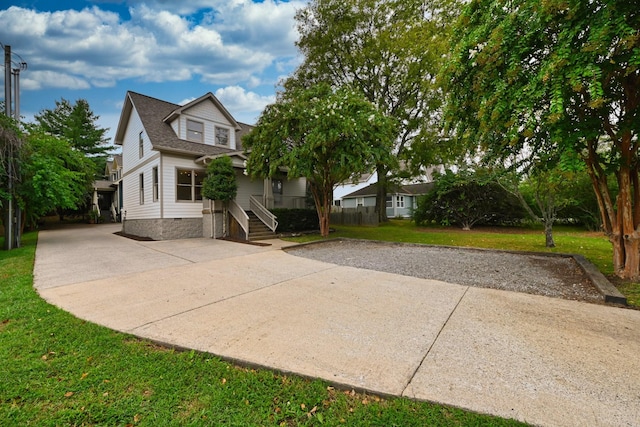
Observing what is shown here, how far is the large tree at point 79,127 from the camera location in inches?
1126

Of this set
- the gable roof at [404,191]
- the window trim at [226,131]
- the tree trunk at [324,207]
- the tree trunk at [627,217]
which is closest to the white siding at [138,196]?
the window trim at [226,131]

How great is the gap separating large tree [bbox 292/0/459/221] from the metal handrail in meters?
7.21

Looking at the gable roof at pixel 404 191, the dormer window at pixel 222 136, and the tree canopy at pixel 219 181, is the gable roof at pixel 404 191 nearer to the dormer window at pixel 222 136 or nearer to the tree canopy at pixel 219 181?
the dormer window at pixel 222 136

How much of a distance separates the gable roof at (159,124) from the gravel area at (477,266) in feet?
23.6

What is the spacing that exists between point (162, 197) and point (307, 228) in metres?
7.20

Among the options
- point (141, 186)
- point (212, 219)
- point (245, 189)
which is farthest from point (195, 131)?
point (212, 219)

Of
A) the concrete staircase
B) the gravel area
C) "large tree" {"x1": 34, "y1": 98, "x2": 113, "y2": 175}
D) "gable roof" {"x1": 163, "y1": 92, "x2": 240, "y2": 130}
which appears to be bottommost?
the gravel area

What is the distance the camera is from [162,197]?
1191cm

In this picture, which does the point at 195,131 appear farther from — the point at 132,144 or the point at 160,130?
the point at 132,144

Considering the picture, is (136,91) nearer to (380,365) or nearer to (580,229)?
(380,365)

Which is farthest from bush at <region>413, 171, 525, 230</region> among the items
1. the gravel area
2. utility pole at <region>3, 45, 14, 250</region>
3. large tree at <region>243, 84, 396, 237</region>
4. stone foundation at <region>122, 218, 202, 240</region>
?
utility pole at <region>3, 45, 14, 250</region>

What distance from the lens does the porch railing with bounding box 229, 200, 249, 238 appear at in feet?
38.1

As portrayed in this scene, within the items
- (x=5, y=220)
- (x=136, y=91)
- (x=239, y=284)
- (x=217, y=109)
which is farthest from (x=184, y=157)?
(x=239, y=284)

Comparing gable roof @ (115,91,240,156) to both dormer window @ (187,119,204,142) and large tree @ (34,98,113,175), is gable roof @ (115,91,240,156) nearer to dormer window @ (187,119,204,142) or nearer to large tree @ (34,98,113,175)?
dormer window @ (187,119,204,142)
